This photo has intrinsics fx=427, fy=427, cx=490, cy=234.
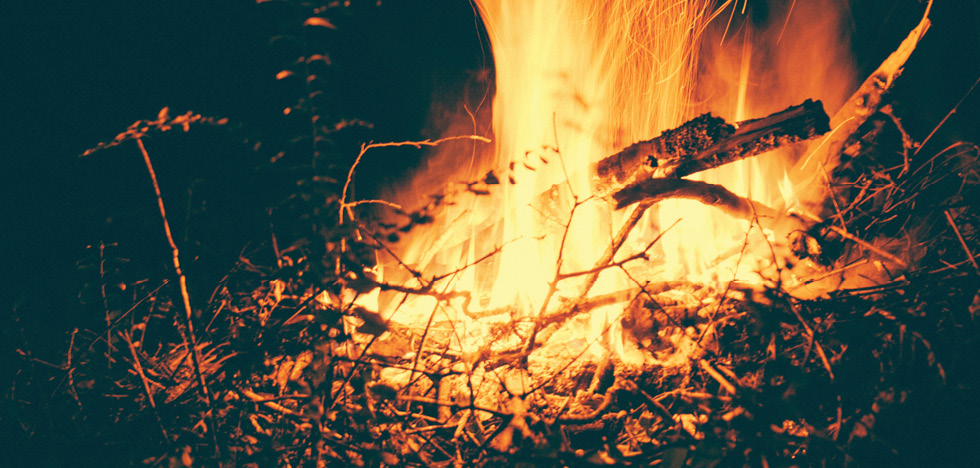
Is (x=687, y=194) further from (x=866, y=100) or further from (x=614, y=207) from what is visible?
(x=866, y=100)

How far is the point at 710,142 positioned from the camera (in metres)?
2.46

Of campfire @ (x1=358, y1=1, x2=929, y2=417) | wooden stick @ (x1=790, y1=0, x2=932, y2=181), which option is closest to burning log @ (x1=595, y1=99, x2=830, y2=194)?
campfire @ (x1=358, y1=1, x2=929, y2=417)

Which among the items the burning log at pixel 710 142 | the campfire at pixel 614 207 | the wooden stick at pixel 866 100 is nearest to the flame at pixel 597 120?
the campfire at pixel 614 207

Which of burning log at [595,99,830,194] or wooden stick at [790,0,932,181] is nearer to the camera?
burning log at [595,99,830,194]

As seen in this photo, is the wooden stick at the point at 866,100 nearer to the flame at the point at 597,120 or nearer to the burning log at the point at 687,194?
the flame at the point at 597,120

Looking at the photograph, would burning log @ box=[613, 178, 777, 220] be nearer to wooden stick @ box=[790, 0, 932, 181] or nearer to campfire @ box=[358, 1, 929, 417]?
campfire @ box=[358, 1, 929, 417]

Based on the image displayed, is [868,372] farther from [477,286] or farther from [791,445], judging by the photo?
[477,286]

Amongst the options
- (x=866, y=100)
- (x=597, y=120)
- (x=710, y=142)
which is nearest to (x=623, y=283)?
(x=710, y=142)

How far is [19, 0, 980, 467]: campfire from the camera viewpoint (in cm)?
166

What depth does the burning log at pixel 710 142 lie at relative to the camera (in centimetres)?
233

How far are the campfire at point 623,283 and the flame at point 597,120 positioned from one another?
20 mm

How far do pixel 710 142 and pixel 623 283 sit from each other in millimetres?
1093

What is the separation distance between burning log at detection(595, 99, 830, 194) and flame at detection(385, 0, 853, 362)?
465 mm

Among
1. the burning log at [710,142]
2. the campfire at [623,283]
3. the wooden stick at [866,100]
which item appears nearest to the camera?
the campfire at [623,283]
